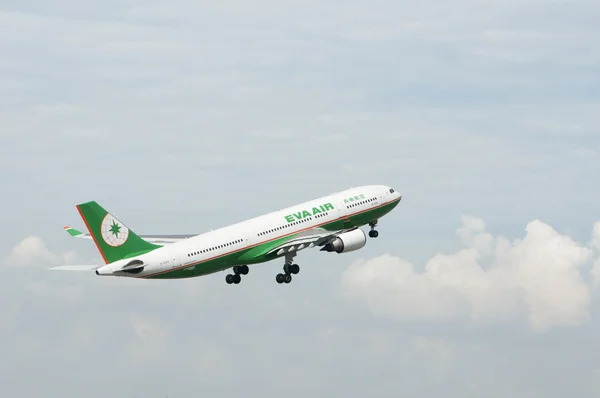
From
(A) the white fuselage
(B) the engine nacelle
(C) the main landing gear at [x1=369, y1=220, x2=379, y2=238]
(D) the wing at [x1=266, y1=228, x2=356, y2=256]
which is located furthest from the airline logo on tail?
(C) the main landing gear at [x1=369, y1=220, x2=379, y2=238]

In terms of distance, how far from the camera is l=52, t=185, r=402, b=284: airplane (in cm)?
10944

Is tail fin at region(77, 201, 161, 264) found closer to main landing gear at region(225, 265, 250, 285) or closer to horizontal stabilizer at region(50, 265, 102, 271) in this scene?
horizontal stabilizer at region(50, 265, 102, 271)

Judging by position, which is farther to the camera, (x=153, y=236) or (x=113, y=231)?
(x=153, y=236)

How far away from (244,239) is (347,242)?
10635 millimetres

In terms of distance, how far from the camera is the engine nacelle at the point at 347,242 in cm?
12006

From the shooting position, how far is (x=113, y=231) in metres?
110

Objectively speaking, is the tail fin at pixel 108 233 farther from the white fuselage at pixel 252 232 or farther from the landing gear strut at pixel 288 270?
the landing gear strut at pixel 288 270

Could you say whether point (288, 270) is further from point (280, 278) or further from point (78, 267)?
point (78, 267)

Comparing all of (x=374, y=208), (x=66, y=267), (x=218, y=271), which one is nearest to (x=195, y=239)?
(x=218, y=271)

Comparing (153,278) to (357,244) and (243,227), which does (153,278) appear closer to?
(243,227)

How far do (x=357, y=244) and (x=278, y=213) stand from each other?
824 cm

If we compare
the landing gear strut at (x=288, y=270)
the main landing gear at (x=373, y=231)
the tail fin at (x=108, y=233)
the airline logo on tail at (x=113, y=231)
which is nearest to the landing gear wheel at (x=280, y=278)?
the landing gear strut at (x=288, y=270)

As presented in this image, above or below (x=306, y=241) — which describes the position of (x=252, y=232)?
above

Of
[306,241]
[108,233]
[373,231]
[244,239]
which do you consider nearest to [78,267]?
[108,233]
